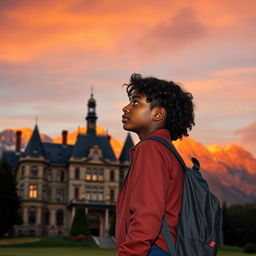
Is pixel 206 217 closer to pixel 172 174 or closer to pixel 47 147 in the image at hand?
pixel 172 174

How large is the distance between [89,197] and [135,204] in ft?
238

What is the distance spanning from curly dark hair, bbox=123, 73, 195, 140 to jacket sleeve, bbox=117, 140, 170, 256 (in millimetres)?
455

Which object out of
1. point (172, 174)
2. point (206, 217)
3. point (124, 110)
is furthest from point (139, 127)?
point (206, 217)

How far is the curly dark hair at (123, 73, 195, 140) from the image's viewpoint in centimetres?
411

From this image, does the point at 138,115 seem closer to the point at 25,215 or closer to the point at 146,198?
the point at 146,198

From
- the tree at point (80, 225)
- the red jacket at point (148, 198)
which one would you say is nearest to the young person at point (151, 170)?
the red jacket at point (148, 198)

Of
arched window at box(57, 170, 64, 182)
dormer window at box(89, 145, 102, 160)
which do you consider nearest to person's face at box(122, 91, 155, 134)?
dormer window at box(89, 145, 102, 160)

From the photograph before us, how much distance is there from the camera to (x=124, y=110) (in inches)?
166

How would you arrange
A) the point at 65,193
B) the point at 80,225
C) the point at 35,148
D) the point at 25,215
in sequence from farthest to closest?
the point at 65,193
the point at 35,148
the point at 25,215
the point at 80,225

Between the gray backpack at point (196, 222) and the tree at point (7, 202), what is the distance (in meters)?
57.7

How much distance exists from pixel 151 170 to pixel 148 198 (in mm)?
203

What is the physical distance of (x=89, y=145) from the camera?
77625mm

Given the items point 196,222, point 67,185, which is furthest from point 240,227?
point 196,222

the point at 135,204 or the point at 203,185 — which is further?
the point at 203,185
